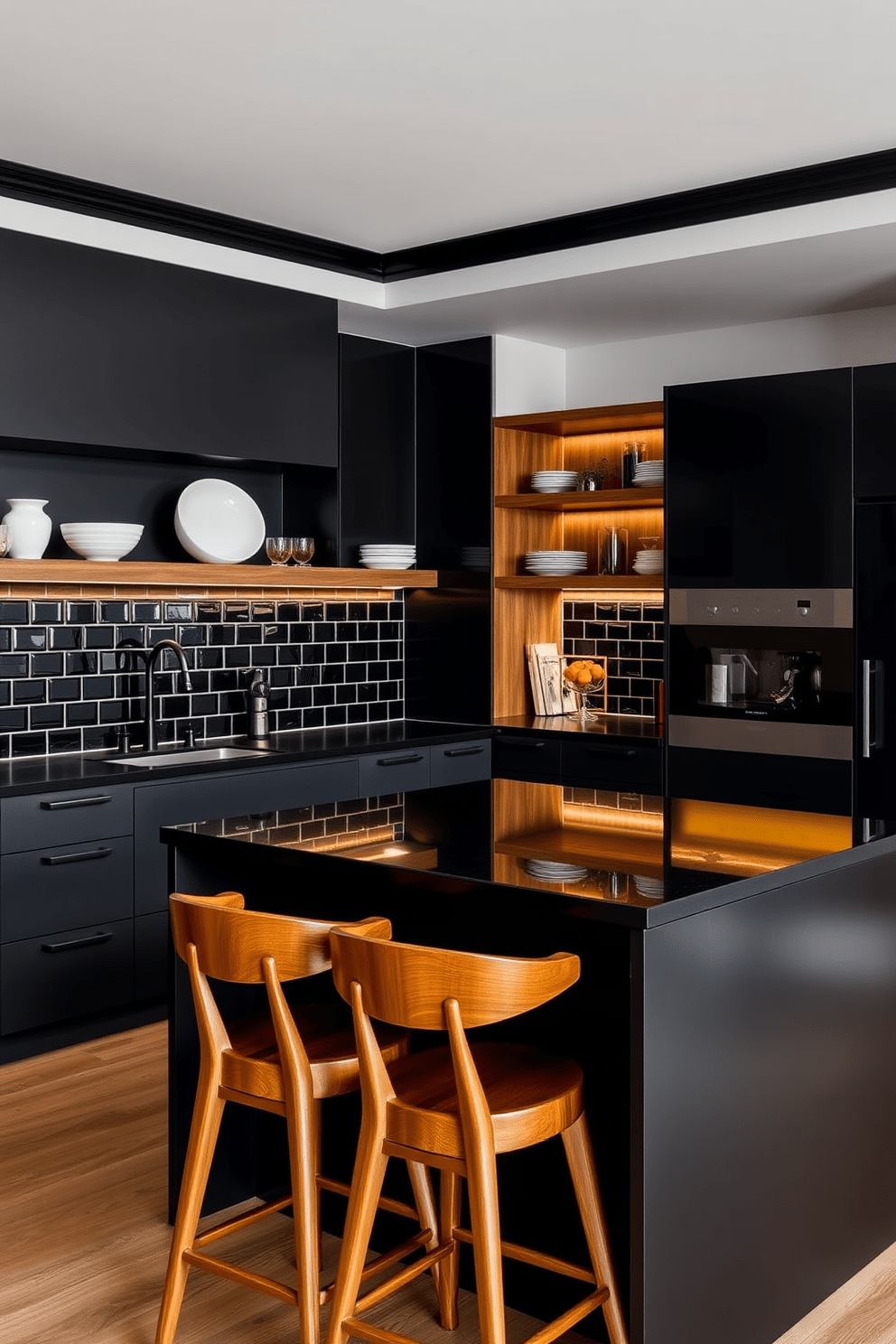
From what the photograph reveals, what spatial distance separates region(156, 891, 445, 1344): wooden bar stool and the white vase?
7.61 feet

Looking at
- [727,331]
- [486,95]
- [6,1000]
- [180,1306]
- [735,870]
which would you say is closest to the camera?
[735,870]

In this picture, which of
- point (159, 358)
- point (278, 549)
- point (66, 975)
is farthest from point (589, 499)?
point (66, 975)

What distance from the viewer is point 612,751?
217 inches

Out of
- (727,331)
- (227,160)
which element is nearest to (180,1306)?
(227,160)

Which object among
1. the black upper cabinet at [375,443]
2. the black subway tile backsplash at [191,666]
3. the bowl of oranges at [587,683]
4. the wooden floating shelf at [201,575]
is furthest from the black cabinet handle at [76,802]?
the bowl of oranges at [587,683]

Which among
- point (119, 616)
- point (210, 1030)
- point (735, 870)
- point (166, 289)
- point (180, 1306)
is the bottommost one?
point (180, 1306)

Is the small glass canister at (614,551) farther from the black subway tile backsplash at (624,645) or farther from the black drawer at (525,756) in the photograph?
the black drawer at (525,756)

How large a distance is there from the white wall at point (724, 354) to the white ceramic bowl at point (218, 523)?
1.78m

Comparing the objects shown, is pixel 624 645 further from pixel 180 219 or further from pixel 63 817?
pixel 63 817

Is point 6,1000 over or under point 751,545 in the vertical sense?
under

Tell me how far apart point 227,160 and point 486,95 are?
96 cm

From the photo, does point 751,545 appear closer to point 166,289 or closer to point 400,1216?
point 166,289

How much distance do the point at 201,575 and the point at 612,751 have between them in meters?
1.81

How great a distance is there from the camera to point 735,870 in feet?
8.02
